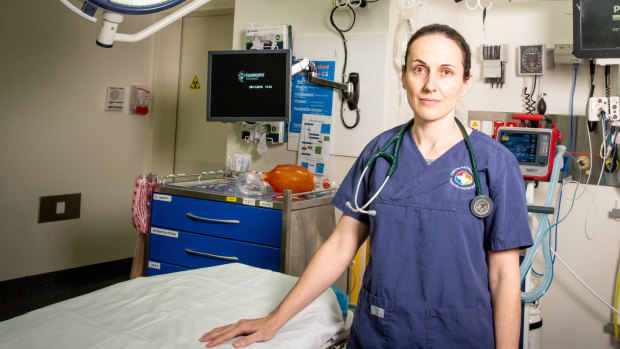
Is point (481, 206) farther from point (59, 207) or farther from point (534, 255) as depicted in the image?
point (59, 207)

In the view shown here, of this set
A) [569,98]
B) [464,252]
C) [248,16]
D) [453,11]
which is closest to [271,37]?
[248,16]

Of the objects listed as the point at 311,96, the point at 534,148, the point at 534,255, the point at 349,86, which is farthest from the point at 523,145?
the point at 311,96

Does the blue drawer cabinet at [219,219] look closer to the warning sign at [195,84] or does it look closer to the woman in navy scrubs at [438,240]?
the woman in navy scrubs at [438,240]

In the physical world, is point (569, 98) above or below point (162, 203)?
above

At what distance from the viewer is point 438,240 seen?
3.48 feet

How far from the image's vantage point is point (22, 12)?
3.24m

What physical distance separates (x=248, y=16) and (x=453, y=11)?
51.5 inches

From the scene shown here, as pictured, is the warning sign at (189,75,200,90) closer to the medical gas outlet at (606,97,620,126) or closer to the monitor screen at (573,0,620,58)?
the monitor screen at (573,0,620,58)

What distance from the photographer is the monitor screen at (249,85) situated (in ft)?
8.58

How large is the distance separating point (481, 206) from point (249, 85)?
186cm

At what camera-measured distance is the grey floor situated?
3121 millimetres

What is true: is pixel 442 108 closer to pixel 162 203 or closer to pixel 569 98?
pixel 162 203

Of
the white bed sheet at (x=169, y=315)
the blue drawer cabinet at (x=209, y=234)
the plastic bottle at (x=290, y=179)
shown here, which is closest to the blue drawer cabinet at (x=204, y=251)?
the blue drawer cabinet at (x=209, y=234)

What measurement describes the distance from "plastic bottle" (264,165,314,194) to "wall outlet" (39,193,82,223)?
1773 millimetres
